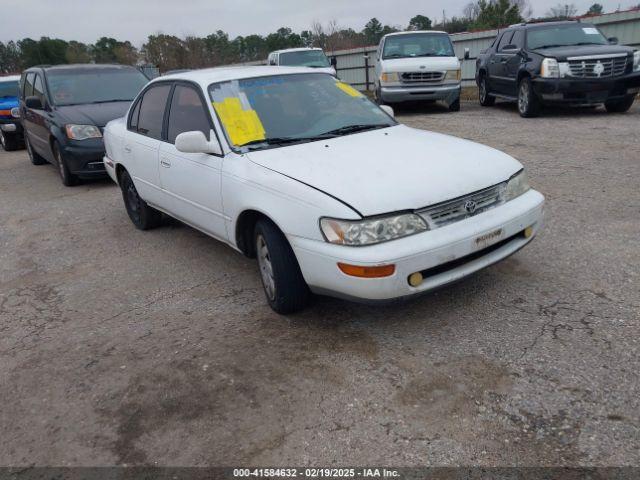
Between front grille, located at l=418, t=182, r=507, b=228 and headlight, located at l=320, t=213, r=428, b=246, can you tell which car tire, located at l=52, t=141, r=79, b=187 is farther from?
front grille, located at l=418, t=182, r=507, b=228

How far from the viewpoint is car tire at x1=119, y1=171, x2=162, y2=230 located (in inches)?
224

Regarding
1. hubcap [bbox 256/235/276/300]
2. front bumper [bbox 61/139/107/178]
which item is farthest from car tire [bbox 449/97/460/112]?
hubcap [bbox 256/235/276/300]

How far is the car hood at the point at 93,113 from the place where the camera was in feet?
25.7

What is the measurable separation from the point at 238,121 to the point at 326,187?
1196 mm

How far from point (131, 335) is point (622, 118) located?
Result: 9.81 metres

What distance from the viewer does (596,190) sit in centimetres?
588

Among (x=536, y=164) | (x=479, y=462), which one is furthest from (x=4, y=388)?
(x=536, y=164)

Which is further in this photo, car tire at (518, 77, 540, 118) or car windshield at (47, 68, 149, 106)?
car tire at (518, 77, 540, 118)

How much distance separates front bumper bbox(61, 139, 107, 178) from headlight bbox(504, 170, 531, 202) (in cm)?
614

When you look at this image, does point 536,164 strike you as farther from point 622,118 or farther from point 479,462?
point 479,462

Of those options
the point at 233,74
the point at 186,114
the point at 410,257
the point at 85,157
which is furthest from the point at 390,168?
the point at 85,157

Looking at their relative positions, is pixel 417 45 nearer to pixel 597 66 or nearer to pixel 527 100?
pixel 527 100

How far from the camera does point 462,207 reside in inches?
127

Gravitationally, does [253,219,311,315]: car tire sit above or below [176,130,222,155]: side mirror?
below
